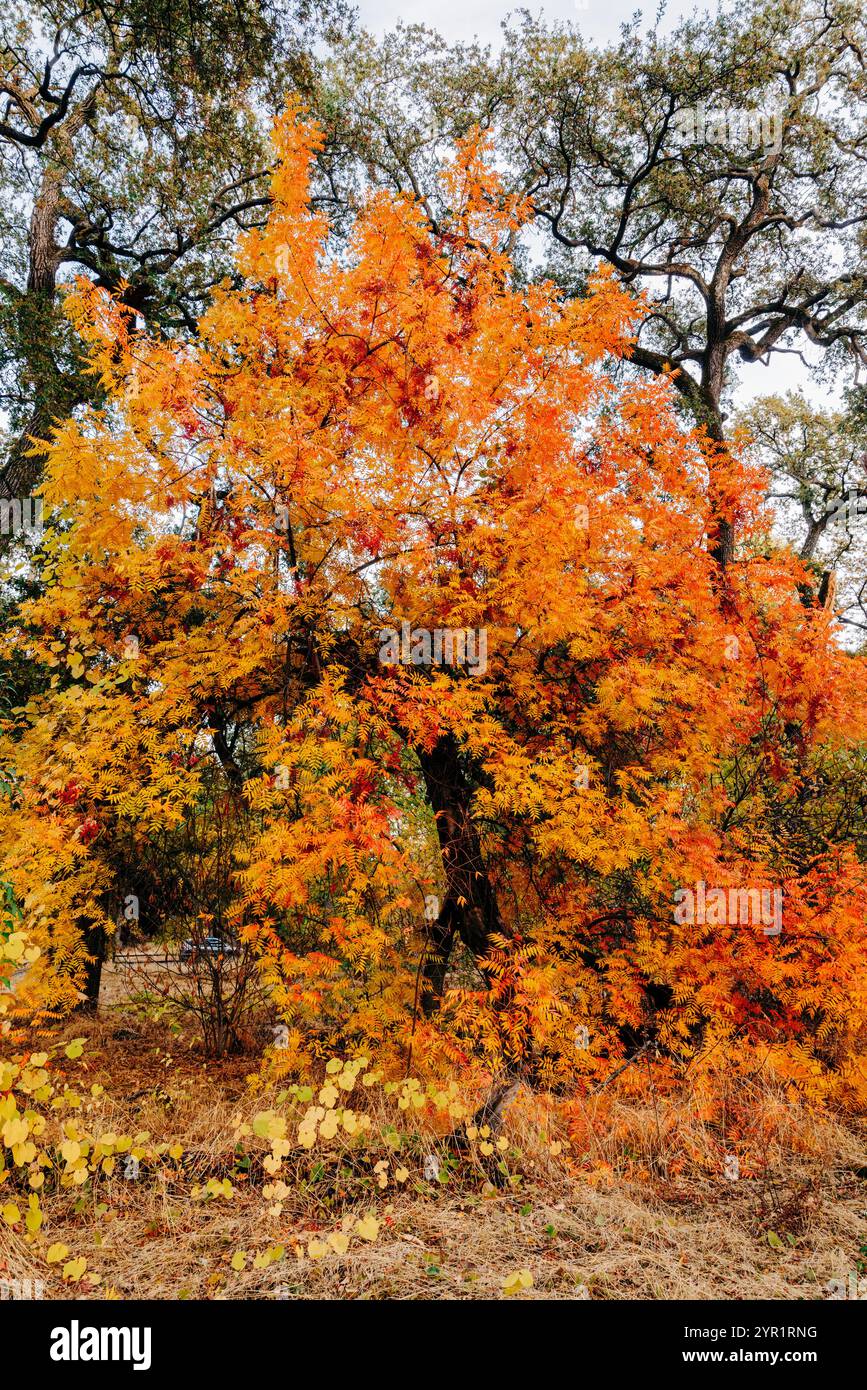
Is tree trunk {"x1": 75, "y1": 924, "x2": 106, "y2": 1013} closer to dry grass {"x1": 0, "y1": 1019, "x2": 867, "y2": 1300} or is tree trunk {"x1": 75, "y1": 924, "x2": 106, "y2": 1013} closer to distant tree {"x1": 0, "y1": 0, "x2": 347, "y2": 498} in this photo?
dry grass {"x1": 0, "y1": 1019, "x2": 867, "y2": 1300}

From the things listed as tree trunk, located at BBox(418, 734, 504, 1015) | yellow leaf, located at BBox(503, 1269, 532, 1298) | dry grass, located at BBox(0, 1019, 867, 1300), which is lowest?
dry grass, located at BBox(0, 1019, 867, 1300)

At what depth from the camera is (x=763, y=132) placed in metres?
9.81

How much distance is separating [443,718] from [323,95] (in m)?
9.16

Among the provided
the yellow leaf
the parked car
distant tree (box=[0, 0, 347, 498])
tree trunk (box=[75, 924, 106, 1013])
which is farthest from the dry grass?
distant tree (box=[0, 0, 347, 498])

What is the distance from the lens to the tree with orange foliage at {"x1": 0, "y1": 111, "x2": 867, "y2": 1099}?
14.8 feet

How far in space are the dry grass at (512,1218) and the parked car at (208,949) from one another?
113 centimetres

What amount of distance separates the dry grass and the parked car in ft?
3.72

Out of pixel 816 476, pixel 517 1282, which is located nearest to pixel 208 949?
pixel 517 1282

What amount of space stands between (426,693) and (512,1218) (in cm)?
281

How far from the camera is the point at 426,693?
4.58 meters

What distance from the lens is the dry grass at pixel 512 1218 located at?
3.04 m

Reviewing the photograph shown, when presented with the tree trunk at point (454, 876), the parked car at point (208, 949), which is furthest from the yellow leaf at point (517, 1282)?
the parked car at point (208, 949)
